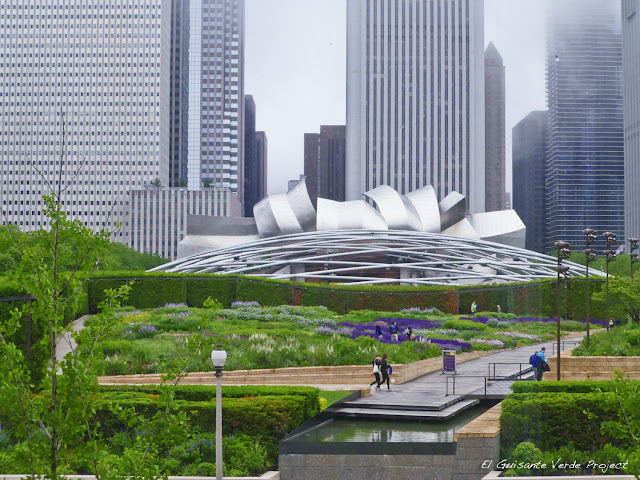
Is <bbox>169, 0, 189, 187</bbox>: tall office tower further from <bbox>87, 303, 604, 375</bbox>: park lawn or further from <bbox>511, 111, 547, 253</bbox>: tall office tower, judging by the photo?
<bbox>511, 111, 547, 253</bbox>: tall office tower

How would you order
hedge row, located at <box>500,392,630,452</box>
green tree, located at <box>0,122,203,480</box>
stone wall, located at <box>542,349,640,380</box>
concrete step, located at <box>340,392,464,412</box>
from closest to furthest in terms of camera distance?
1. green tree, located at <box>0,122,203,480</box>
2. hedge row, located at <box>500,392,630,452</box>
3. stone wall, located at <box>542,349,640,380</box>
4. concrete step, located at <box>340,392,464,412</box>

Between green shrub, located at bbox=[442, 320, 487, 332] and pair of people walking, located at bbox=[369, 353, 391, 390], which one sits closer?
pair of people walking, located at bbox=[369, 353, 391, 390]

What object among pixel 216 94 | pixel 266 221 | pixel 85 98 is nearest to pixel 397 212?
pixel 266 221

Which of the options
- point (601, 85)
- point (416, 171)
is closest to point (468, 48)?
point (416, 171)

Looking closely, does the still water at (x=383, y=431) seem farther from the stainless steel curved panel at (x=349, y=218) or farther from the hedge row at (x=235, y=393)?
the stainless steel curved panel at (x=349, y=218)

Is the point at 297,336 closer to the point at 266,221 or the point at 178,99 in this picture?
the point at 266,221

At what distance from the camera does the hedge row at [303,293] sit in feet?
121

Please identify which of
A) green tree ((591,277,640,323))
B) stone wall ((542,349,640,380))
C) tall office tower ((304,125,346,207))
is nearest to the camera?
stone wall ((542,349,640,380))

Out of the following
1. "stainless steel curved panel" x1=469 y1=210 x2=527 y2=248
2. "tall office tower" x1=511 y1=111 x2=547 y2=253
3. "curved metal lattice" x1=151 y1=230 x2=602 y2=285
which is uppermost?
"tall office tower" x1=511 y1=111 x2=547 y2=253

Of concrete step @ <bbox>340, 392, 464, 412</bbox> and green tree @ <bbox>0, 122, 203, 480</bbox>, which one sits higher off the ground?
green tree @ <bbox>0, 122, 203, 480</bbox>

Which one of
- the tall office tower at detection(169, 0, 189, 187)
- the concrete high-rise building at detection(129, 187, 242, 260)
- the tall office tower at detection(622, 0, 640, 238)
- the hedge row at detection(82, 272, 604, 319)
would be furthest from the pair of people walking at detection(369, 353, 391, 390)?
the tall office tower at detection(169, 0, 189, 187)

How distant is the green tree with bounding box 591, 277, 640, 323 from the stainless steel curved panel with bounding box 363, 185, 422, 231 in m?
32.3

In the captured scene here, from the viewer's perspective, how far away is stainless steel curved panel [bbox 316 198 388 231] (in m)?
60.6

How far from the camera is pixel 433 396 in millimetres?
16312
